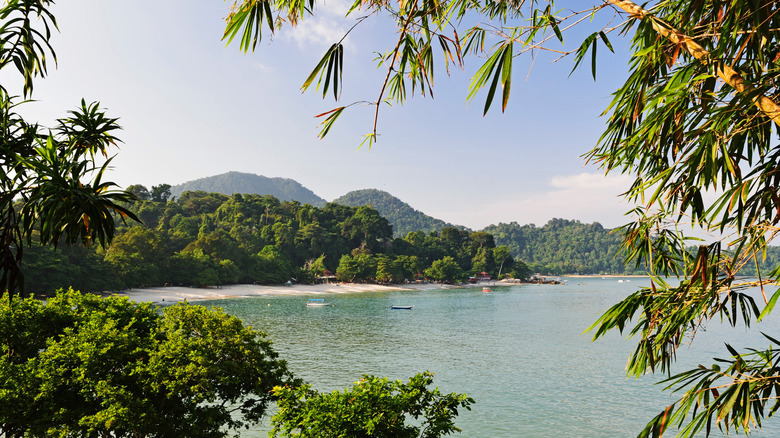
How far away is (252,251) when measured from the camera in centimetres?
7281

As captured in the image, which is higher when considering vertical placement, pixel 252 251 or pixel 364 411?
pixel 252 251

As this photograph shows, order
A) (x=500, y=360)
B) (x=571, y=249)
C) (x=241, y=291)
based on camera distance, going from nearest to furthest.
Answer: (x=500, y=360) < (x=241, y=291) < (x=571, y=249)

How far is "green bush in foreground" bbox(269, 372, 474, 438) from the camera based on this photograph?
520cm

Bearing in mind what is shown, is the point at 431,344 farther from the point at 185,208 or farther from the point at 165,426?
the point at 185,208

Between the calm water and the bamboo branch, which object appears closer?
the bamboo branch

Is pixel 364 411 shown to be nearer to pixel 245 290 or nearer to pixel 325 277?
pixel 245 290

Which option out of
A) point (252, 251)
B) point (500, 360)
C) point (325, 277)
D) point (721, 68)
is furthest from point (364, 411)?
point (325, 277)

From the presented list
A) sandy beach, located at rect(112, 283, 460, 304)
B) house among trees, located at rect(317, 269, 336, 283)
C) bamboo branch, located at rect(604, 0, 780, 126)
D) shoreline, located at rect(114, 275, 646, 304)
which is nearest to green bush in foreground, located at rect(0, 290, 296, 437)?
bamboo branch, located at rect(604, 0, 780, 126)

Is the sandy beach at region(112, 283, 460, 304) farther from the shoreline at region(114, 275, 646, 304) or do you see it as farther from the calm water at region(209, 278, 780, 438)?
the calm water at region(209, 278, 780, 438)

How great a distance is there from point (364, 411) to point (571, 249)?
7541 inches

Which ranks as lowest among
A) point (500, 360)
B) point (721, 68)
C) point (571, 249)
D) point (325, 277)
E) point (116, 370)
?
point (500, 360)

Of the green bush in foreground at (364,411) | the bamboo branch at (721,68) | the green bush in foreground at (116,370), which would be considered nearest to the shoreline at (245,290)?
the green bush in foreground at (116,370)

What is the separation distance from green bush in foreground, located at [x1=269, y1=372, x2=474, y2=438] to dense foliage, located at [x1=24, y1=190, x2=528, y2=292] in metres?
36.4

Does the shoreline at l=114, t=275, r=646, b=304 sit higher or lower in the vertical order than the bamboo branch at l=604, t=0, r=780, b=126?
lower
